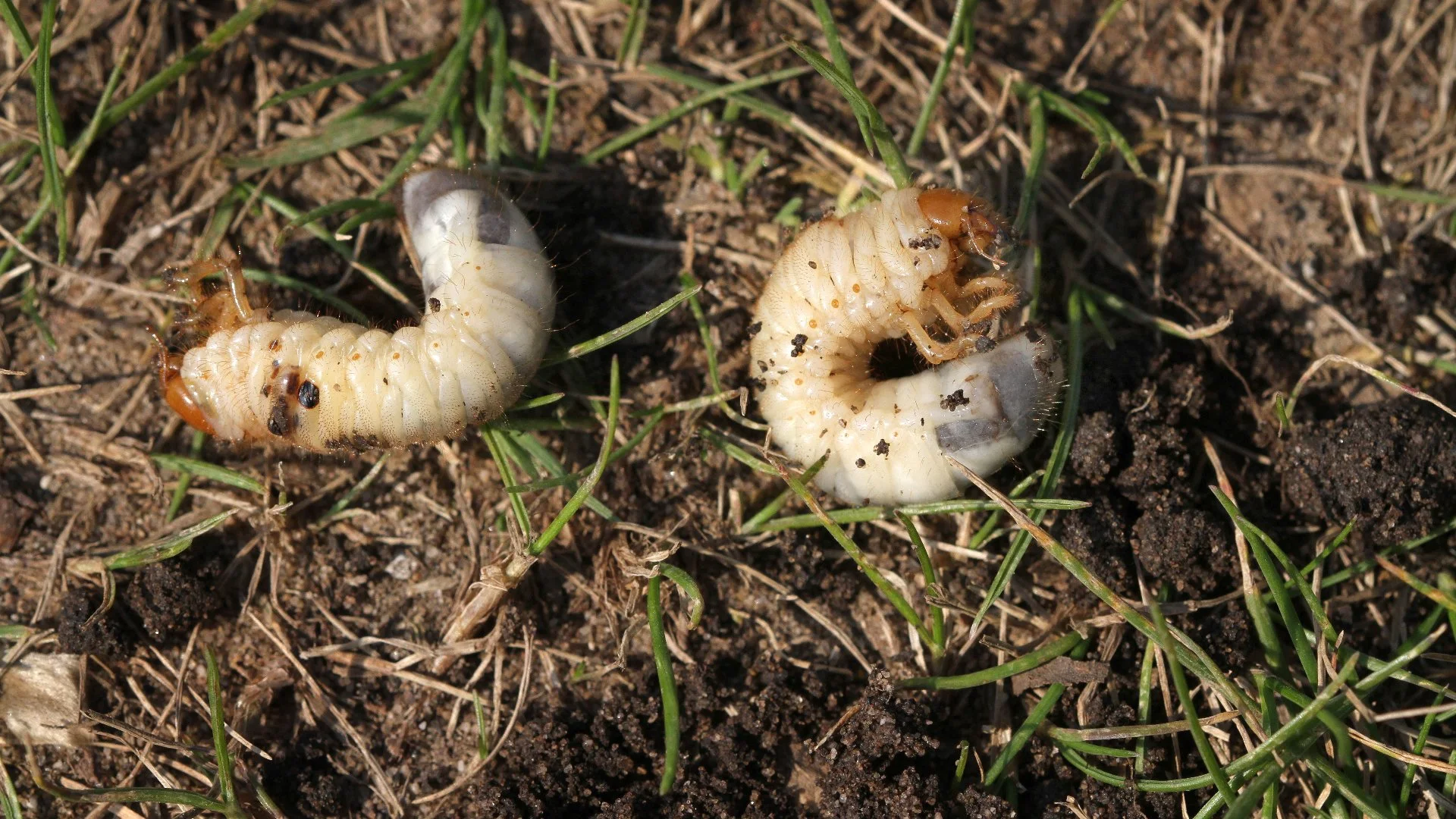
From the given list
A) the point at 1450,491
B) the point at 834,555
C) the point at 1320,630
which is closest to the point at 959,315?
the point at 834,555

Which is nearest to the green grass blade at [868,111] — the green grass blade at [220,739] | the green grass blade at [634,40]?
the green grass blade at [634,40]

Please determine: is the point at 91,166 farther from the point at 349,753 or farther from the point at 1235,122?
the point at 1235,122

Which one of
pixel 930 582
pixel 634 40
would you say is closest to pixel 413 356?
pixel 634 40

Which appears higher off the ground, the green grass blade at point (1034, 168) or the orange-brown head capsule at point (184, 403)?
the green grass blade at point (1034, 168)

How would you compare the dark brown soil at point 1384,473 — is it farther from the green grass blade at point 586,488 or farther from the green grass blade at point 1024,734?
the green grass blade at point 586,488

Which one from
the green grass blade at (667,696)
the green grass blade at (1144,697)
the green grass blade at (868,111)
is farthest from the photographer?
the green grass blade at (868,111)

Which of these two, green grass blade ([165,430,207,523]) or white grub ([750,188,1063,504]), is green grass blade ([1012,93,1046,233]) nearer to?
white grub ([750,188,1063,504])
